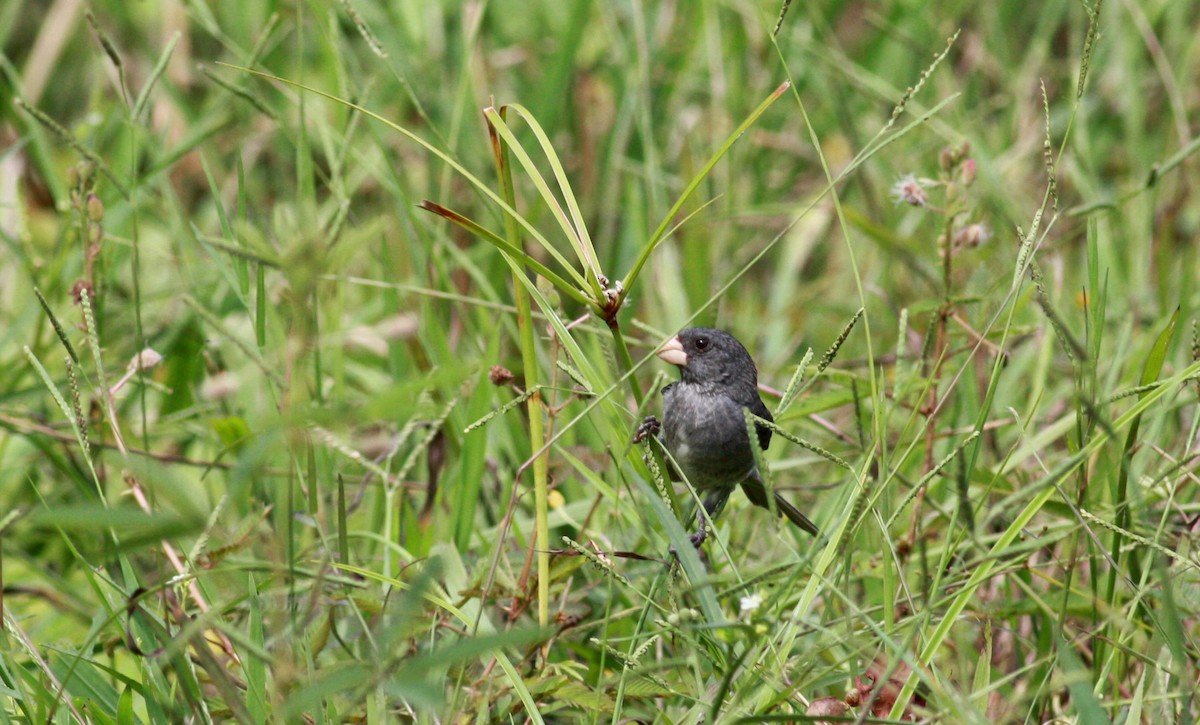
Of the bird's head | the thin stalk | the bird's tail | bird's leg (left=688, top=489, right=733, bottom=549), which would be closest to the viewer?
the thin stalk

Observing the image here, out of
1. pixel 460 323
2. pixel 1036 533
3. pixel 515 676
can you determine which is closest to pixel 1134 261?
pixel 1036 533

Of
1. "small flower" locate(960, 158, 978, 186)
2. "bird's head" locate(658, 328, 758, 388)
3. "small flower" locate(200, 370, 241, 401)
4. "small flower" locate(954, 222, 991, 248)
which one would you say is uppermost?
"small flower" locate(960, 158, 978, 186)

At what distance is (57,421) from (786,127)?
305cm

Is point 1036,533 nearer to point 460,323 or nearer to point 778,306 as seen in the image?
point 460,323

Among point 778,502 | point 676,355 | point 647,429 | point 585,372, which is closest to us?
point 585,372

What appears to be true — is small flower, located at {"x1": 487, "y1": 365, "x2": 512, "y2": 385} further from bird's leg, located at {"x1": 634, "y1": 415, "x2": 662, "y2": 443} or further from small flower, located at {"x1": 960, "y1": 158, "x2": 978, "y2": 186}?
small flower, located at {"x1": 960, "y1": 158, "x2": 978, "y2": 186}

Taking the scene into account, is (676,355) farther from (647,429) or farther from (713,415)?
(647,429)

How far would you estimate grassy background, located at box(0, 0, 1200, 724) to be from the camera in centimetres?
171

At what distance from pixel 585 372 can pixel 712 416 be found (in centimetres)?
70

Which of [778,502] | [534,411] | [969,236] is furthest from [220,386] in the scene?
[969,236]

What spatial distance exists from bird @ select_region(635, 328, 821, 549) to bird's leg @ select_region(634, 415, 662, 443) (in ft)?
0.44

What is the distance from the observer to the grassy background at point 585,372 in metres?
1.71

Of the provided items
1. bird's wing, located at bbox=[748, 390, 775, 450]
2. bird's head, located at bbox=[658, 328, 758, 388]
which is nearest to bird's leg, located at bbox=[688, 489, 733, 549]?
bird's wing, located at bbox=[748, 390, 775, 450]

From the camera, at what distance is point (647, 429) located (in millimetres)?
2180
